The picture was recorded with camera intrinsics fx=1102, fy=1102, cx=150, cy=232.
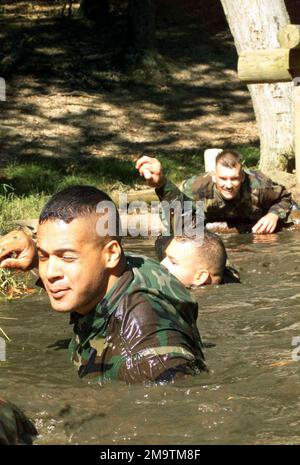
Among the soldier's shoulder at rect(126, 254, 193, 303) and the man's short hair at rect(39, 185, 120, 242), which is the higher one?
the man's short hair at rect(39, 185, 120, 242)

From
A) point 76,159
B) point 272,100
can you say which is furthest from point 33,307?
point 76,159

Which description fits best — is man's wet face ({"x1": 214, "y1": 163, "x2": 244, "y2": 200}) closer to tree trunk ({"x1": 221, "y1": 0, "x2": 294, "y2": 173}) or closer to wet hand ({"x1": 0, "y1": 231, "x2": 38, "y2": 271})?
tree trunk ({"x1": 221, "y1": 0, "x2": 294, "y2": 173})

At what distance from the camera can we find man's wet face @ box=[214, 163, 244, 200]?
1069 centimetres

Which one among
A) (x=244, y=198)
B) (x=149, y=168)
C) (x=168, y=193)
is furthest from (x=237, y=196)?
(x=149, y=168)

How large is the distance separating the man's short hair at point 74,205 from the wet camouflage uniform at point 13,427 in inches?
42.9

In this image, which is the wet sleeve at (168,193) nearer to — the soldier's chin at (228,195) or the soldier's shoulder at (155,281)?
the soldier's chin at (228,195)

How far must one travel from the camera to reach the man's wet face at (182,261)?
832 cm

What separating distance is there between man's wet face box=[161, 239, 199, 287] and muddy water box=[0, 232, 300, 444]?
0.54 m

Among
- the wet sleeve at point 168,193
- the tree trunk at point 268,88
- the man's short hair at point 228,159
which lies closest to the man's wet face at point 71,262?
the wet sleeve at point 168,193

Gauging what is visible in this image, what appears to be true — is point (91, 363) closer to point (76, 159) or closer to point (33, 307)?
point (33, 307)

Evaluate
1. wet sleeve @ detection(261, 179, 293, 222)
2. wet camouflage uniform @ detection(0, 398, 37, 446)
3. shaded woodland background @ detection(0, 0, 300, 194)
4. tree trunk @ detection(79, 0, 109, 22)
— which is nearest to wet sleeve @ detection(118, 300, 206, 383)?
wet camouflage uniform @ detection(0, 398, 37, 446)

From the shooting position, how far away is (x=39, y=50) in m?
18.7
